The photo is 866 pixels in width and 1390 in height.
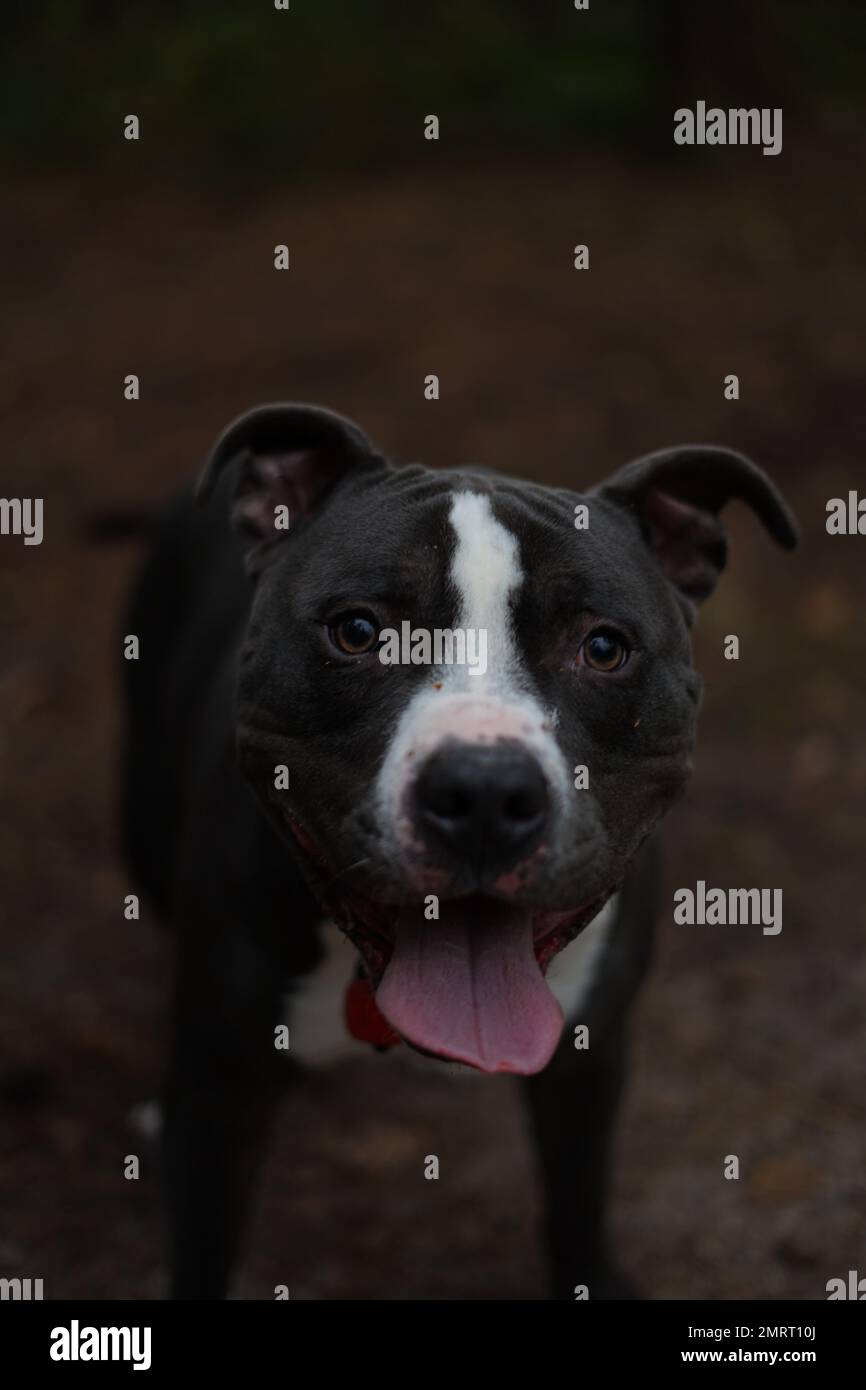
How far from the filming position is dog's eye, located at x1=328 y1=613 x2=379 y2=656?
2.68 m

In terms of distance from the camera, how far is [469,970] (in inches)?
102

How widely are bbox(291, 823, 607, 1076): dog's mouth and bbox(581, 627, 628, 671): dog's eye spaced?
1.35 feet

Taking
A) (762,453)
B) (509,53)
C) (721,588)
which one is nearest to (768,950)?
(721,588)

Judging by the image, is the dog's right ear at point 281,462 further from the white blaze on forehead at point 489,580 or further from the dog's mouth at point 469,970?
the dog's mouth at point 469,970

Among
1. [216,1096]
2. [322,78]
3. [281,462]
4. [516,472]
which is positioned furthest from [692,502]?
[322,78]

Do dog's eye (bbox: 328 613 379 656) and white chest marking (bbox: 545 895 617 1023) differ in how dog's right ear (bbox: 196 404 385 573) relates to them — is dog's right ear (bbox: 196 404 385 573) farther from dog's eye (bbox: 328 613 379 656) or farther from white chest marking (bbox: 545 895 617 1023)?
white chest marking (bbox: 545 895 617 1023)

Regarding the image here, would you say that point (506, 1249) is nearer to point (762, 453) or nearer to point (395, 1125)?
point (395, 1125)

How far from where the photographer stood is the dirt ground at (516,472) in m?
4.04

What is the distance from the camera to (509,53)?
33.8 ft

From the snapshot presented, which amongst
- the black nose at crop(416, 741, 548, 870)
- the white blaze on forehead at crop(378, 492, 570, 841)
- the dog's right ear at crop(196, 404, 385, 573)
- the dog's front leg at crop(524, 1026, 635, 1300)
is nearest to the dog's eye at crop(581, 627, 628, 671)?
the white blaze on forehead at crop(378, 492, 570, 841)

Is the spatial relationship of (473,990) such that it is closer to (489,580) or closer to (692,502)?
(489,580)

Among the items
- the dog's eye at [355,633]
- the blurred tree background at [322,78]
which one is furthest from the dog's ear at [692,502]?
the blurred tree background at [322,78]

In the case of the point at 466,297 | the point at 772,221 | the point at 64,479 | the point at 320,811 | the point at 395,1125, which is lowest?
the point at 395,1125
